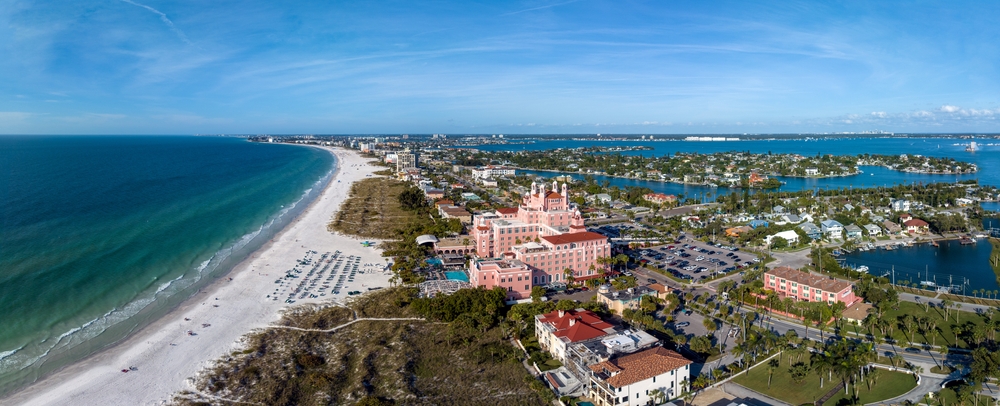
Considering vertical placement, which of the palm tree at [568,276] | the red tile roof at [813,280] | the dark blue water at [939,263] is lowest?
the dark blue water at [939,263]

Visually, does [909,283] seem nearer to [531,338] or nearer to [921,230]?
[921,230]

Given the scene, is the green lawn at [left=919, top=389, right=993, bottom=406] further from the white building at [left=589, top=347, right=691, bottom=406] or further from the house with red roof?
the house with red roof

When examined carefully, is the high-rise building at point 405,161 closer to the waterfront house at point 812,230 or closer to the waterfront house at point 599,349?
the waterfront house at point 812,230

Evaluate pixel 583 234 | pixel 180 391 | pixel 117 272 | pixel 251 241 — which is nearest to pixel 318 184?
pixel 251 241

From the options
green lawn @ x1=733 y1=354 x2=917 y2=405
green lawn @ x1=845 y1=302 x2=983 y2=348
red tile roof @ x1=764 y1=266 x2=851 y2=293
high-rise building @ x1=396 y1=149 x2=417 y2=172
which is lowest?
green lawn @ x1=733 y1=354 x2=917 y2=405

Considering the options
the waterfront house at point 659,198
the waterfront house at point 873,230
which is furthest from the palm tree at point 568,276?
→ the waterfront house at point 659,198

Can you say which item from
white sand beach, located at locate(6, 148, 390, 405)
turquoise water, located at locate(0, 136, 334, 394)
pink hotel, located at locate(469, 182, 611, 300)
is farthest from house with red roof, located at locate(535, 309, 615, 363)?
turquoise water, located at locate(0, 136, 334, 394)

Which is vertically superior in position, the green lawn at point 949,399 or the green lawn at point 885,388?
the green lawn at point 949,399
